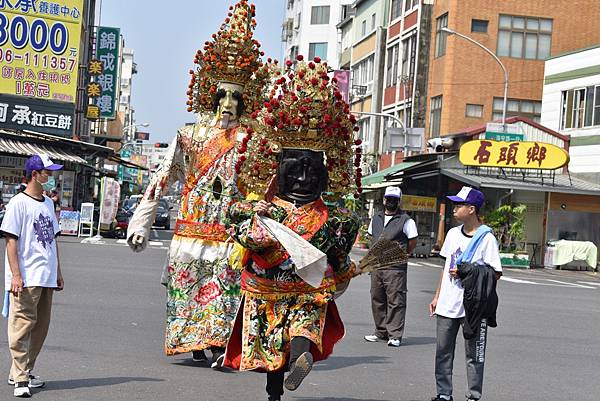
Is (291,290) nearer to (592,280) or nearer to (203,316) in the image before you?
(203,316)

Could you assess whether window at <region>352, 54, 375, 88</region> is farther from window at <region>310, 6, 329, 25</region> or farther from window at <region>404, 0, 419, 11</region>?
window at <region>310, 6, 329, 25</region>

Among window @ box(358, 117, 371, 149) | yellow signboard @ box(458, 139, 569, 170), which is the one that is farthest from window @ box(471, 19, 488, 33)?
window @ box(358, 117, 371, 149)

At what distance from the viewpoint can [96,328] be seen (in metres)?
11.7

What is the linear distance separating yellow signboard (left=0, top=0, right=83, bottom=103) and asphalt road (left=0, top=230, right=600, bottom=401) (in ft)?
67.2

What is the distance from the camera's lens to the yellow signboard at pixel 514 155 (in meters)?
34.4

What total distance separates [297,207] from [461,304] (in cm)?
213

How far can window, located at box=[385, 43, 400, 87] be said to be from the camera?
5478cm

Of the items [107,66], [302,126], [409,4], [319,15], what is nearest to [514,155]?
[409,4]

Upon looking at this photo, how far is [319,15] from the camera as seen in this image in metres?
85.7

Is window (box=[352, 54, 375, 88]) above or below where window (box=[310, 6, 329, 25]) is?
below

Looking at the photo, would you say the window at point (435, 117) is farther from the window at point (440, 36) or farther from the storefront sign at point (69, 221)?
the storefront sign at point (69, 221)

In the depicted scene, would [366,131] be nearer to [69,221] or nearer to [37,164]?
[69,221]

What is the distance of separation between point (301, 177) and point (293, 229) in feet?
1.17

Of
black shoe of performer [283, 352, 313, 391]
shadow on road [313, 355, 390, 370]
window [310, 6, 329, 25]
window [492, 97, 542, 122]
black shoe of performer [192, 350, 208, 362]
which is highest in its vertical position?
window [310, 6, 329, 25]
